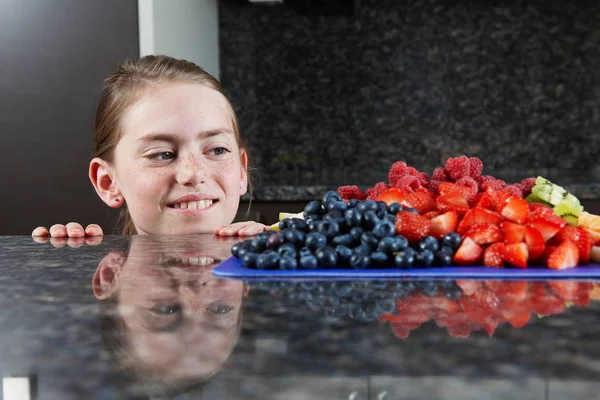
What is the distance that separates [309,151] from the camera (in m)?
3.24

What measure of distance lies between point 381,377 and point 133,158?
1.53 metres

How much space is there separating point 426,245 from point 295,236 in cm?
14

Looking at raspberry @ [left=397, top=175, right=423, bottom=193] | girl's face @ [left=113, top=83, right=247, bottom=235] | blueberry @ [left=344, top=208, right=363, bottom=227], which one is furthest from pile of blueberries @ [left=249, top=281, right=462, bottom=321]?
girl's face @ [left=113, top=83, right=247, bottom=235]

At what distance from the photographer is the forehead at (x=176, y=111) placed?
1.74m

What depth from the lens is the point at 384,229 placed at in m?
0.73

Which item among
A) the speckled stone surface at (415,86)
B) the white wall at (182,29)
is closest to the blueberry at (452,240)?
the white wall at (182,29)

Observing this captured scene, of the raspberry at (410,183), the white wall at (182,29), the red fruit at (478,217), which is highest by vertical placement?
the white wall at (182,29)

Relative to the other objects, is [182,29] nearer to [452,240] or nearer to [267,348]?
[452,240]

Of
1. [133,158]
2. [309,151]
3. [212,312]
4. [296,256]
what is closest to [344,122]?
[309,151]

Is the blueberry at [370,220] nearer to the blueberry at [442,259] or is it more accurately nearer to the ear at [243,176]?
the blueberry at [442,259]

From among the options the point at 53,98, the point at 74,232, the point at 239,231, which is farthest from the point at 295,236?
the point at 53,98

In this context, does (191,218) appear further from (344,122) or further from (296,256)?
(344,122)

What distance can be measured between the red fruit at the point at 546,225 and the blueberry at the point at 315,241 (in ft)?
0.71

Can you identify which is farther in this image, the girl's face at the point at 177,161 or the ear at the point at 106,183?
the ear at the point at 106,183
